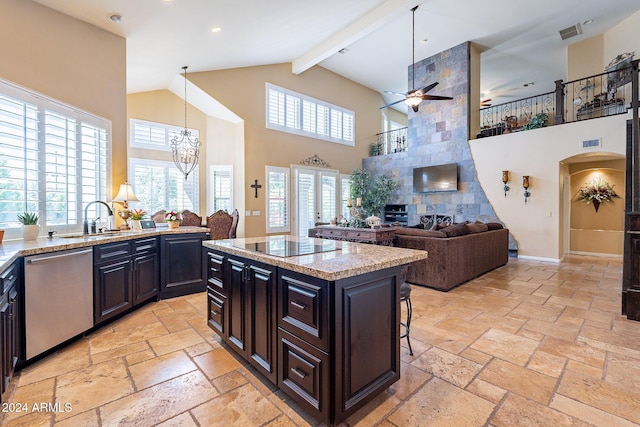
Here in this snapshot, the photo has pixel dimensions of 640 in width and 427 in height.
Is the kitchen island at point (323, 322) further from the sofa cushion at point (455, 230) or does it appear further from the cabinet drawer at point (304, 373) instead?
the sofa cushion at point (455, 230)

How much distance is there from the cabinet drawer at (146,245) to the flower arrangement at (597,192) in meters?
9.76

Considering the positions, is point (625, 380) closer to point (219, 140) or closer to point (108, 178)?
point (108, 178)

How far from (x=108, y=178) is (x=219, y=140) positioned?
3788 mm

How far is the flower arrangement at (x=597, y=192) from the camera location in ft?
23.8

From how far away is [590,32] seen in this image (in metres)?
7.17

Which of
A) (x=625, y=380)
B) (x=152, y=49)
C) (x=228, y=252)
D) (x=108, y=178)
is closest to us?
(x=625, y=380)

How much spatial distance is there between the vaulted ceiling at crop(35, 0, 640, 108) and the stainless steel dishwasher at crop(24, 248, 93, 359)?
3.05 metres

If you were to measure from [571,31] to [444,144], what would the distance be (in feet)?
12.1

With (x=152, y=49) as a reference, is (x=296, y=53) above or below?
above

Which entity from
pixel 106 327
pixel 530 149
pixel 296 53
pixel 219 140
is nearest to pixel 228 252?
pixel 106 327

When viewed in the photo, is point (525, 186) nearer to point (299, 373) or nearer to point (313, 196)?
point (313, 196)

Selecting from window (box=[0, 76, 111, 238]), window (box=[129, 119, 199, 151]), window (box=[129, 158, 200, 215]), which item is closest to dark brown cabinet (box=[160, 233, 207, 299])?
window (box=[0, 76, 111, 238])

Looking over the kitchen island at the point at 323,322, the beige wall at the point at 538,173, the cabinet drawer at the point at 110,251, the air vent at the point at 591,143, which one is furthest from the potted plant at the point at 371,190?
the kitchen island at the point at 323,322

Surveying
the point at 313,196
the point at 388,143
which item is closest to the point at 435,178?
the point at 388,143
